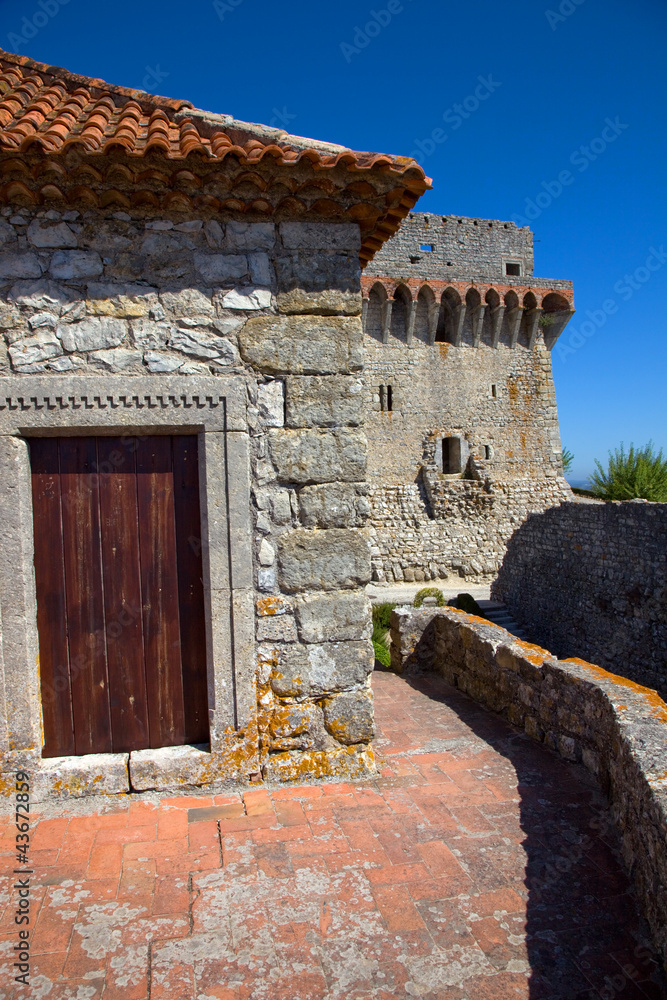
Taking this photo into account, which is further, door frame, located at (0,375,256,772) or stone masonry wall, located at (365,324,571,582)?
stone masonry wall, located at (365,324,571,582)

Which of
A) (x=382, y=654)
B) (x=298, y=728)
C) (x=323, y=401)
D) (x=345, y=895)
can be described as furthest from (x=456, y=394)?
(x=345, y=895)

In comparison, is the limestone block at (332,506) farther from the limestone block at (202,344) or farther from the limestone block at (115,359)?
the limestone block at (115,359)

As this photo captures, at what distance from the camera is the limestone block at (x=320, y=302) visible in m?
3.60

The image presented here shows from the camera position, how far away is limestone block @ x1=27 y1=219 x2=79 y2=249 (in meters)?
3.36

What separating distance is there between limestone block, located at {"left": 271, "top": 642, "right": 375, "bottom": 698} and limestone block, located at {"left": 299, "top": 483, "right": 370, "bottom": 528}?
72 centimetres

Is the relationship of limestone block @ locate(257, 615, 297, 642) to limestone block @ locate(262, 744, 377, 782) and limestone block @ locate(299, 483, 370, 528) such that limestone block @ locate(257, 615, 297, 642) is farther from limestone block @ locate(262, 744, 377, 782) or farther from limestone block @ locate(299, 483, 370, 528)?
limestone block @ locate(262, 744, 377, 782)

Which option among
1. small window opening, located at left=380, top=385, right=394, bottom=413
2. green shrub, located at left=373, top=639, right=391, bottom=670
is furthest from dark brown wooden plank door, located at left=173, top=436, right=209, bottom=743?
small window opening, located at left=380, top=385, right=394, bottom=413

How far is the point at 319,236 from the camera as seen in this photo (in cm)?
365

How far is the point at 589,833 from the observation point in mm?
3055

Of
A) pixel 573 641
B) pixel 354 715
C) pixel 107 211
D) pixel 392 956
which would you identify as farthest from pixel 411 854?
pixel 573 641

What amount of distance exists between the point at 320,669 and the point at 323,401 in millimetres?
1578

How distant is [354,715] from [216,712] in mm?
810

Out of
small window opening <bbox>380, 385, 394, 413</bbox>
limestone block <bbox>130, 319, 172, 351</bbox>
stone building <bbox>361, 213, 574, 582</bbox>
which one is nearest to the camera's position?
limestone block <bbox>130, 319, 172, 351</bbox>

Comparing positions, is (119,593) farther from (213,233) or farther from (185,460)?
(213,233)
